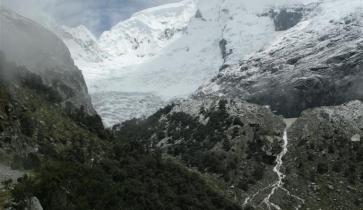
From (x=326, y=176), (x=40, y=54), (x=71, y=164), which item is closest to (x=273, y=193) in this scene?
(x=326, y=176)

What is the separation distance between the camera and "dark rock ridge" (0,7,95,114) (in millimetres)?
143250

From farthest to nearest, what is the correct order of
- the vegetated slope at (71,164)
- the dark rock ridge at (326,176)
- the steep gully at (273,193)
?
the dark rock ridge at (326,176), the steep gully at (273,193), the vegetated slope at (71,164)

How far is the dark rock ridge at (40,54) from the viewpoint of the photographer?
143 m

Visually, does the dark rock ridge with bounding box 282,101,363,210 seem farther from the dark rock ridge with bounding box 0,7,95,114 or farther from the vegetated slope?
the dark rock ridge with bounding box 0,7,95,114

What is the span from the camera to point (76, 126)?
415 ft

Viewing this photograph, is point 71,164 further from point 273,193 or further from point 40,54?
point 273,193

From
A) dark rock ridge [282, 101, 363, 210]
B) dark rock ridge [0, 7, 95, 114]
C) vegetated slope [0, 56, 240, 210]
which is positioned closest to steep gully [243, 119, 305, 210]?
dark rock ridge [282, 101, 363, 210]

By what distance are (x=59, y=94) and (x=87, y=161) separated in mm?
38001

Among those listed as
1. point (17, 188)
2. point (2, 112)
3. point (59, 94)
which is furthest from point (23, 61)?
point (17, 188)

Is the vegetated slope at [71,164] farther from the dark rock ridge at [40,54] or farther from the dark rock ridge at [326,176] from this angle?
the dark rock ridge at [326,176]

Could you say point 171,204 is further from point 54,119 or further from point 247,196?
point 247,196

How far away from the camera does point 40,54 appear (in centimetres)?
15388

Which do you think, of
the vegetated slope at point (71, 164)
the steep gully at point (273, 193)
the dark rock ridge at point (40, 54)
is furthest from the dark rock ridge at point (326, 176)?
the dark rock ridge at point (40, 54)

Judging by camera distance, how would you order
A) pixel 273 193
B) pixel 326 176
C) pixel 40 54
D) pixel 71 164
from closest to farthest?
pixel 71 164, pixel 40 54, pixel 273 193, pixel 326 176
